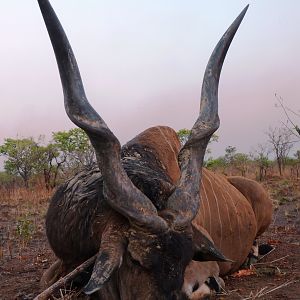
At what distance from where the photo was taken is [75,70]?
2777 millimetres

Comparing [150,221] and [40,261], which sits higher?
[150,221]

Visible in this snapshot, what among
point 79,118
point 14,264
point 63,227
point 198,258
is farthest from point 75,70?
point 14,264

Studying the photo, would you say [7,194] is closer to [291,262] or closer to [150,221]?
[291,262]

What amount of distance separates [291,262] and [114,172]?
8.86 feet

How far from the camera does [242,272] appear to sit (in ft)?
15.0

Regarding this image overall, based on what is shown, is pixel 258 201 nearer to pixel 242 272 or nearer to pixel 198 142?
pixel 242 272

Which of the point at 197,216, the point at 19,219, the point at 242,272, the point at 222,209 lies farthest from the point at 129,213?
the point at 19,219

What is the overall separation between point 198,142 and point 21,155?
64.5ft

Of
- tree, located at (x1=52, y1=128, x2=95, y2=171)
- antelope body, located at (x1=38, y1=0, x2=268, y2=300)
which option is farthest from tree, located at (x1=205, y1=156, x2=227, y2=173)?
antelope body, located at (x1=38, y1=0, x2=268, y2=300)

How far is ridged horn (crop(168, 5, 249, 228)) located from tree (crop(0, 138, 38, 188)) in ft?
58.6

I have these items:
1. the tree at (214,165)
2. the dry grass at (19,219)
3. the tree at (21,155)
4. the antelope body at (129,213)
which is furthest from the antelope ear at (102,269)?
the tree at (21,155)

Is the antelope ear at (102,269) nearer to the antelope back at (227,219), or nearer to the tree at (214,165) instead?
the antelope back at (227,219)

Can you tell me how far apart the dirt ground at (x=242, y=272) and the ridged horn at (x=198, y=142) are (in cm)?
90

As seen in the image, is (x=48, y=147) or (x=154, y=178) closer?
(x=154, y=178)
